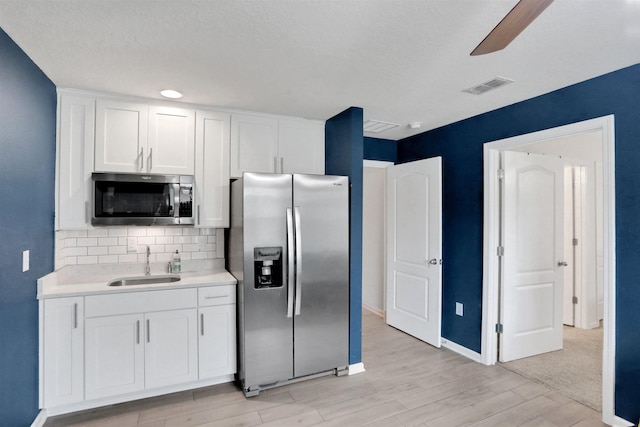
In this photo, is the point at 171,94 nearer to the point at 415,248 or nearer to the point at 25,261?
the point at 25,261

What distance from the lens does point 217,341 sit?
274cm

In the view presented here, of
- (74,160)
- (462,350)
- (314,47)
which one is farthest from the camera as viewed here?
(462,350)

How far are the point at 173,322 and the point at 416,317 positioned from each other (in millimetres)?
2594

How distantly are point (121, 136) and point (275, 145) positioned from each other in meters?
1.33

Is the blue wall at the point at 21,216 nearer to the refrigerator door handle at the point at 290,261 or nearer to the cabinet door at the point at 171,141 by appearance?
the cabinet door at the point at 171,141

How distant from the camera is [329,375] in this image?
302 cm

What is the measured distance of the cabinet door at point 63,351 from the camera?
2285 millimetres

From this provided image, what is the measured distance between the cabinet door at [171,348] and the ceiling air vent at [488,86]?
287cm

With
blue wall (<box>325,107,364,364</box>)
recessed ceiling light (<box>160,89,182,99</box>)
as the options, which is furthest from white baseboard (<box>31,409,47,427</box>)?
recessed ceiling light (<box>160,89,182,99</box>)

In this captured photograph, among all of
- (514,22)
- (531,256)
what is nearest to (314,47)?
(514,22)

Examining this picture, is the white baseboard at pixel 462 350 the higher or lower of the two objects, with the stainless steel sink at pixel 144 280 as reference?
lower

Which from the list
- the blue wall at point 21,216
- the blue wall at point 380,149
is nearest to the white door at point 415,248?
the blue wall at point 380,149

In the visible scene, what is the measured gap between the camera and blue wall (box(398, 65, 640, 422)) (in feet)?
Result: 7.14

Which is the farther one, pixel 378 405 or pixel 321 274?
pixel 321 274
